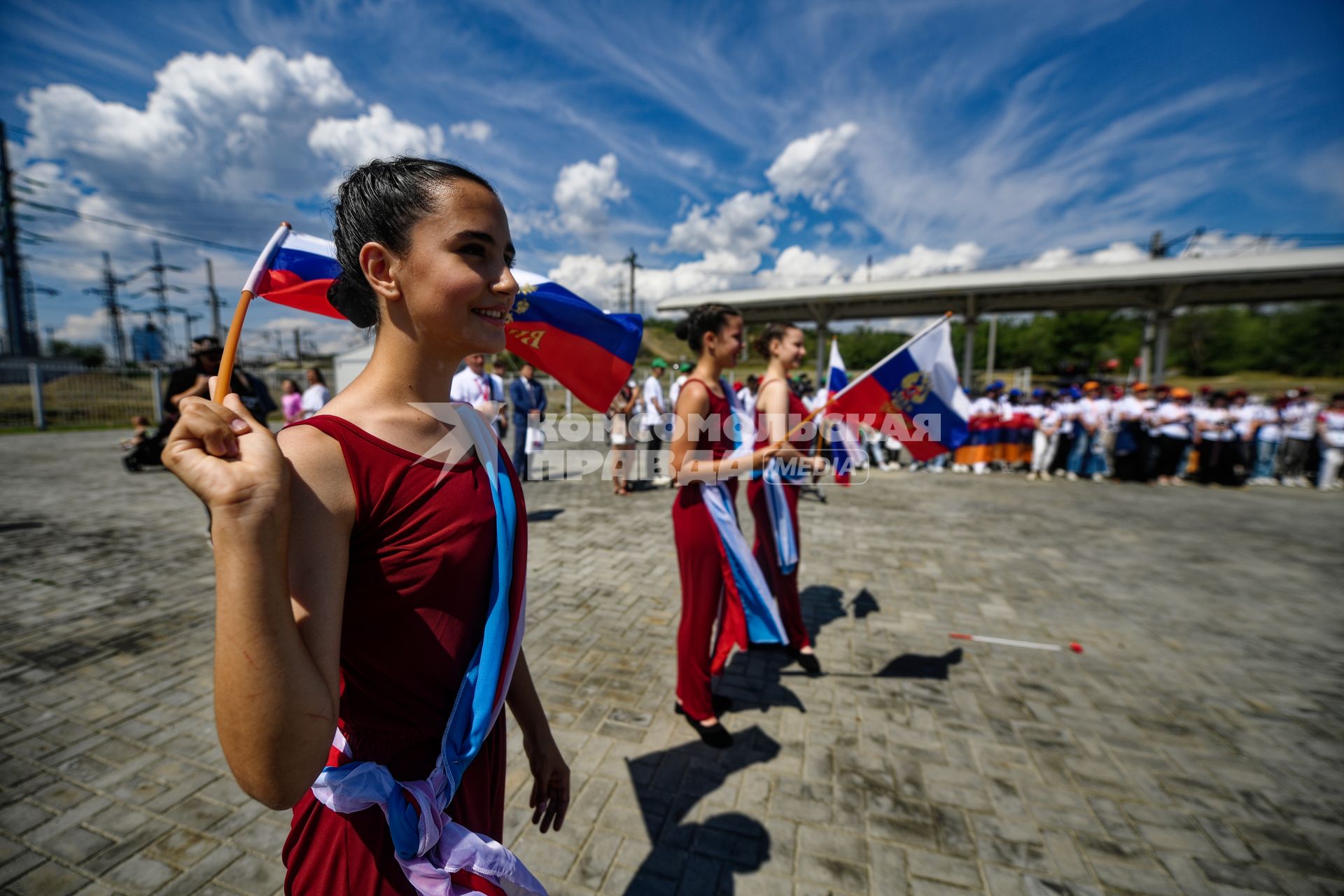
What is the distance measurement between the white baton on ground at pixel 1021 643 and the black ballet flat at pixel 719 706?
7.15 feet

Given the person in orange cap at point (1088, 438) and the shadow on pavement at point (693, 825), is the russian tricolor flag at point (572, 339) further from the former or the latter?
the person in orange cap at point (1088, 438)

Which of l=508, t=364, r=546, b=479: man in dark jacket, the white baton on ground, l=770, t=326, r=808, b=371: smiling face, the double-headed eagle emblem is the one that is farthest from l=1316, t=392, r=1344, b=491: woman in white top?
l=508, t=364, r=546, b=479: man in dark jacket

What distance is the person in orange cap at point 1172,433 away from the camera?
11.5 m

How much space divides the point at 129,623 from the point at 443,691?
5.19 m

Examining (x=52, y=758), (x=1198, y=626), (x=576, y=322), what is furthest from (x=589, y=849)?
(x=1198, y=626)

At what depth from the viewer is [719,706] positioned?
11.5ft

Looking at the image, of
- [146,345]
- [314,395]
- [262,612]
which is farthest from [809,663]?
[146,345]

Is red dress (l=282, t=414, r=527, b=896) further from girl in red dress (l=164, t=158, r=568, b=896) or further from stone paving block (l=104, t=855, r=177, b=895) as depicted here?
stone paving block (l=104, t=855, r=177, b=895)

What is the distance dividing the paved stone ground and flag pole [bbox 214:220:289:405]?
2336 mm

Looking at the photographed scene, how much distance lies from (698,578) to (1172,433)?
1334 centimetres

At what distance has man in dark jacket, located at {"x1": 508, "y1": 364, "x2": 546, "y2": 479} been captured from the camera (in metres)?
8.84

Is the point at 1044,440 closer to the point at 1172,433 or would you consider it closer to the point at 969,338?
the point at 1172,433

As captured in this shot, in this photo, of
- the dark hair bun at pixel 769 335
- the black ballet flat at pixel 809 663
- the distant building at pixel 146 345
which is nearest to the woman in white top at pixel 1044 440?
the black ballet flat at pixel 809 663

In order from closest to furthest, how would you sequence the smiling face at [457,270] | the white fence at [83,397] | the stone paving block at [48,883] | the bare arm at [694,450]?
the smiling face at [457,270] < the stone paving block at [48,883] < the bare arm at [694,450] < the white fence at [83,397]
